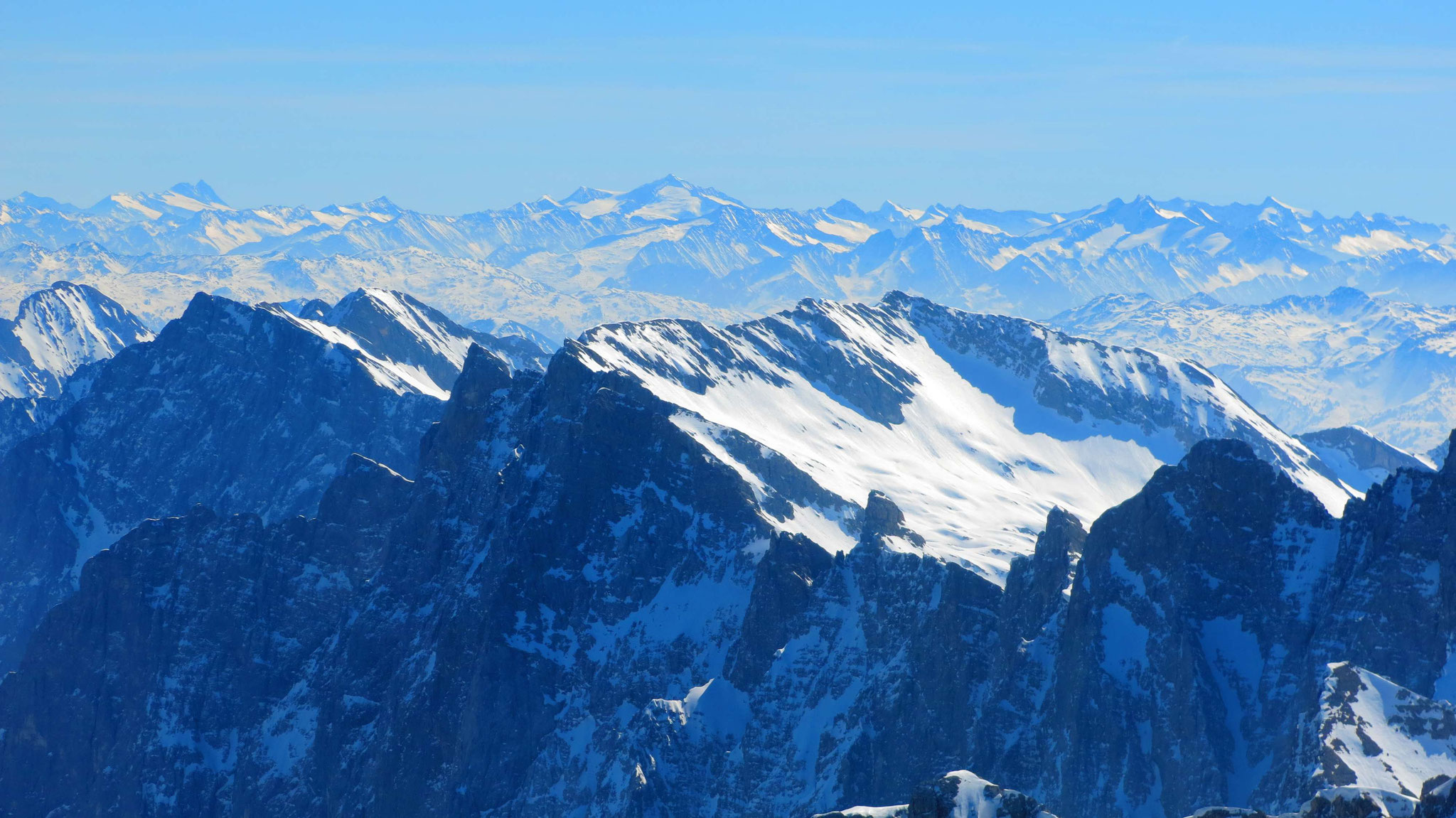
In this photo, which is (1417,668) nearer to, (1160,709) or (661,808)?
(1160,709)

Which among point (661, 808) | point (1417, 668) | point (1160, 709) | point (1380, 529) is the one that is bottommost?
point (661, 808)

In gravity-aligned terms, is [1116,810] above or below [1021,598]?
below

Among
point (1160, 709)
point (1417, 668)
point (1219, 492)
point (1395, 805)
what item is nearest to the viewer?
point (1395, 805)

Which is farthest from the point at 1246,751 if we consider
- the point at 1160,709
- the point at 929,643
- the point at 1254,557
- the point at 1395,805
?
the point at 1395,805

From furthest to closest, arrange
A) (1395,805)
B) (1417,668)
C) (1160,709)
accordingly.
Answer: (1160,709) < (1417,668) < (1395,805)

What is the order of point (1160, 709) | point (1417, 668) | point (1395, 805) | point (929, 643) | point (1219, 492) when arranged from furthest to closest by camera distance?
point (929, 643) → point (1219, 492) → point (1160, 709) → point (1417, 668) → point (1395, 805)

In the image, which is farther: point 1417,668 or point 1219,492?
point 1219,492

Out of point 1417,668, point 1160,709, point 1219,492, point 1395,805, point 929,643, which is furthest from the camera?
point 929,643

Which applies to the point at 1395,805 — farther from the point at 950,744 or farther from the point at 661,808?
the point at 661,808

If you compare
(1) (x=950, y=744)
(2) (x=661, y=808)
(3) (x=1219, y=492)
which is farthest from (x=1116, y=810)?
(2) (x=661, y=808)
